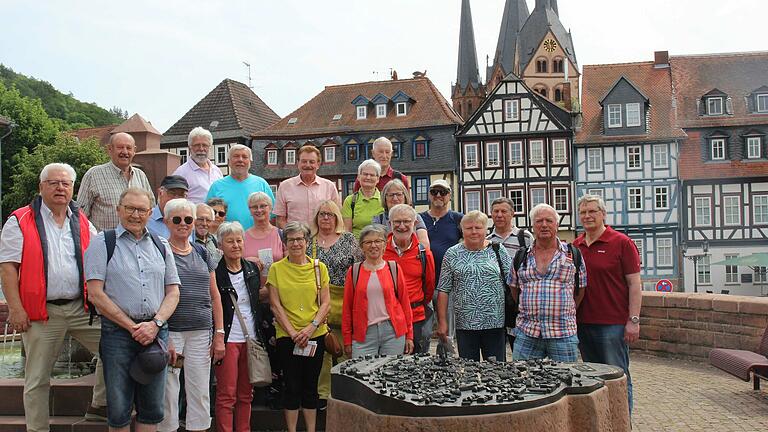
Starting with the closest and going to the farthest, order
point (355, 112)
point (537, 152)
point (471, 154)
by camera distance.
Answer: point (537, 152) → point (471, 154) → point (355, 112)

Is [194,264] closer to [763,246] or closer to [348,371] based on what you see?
[348,371]

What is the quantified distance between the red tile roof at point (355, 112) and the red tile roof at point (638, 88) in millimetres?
5838

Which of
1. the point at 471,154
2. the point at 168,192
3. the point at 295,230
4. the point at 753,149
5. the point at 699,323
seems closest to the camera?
the point at 295,230

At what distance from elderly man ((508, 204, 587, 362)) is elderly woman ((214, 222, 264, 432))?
6.29 feet

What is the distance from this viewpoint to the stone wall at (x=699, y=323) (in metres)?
9.44

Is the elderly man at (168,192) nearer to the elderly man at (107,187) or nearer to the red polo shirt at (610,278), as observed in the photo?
the elderly man at (107,187)

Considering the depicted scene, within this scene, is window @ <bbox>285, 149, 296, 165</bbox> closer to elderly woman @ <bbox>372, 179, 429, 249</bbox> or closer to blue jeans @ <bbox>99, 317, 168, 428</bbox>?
elderly woman @ <bbox>372, 179, 429, 249</bbox>

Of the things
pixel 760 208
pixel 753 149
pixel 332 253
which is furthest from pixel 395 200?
pixel 753 149

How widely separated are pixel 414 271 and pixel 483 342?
755mm

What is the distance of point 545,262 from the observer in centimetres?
579

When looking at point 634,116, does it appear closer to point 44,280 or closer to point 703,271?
point 703,271

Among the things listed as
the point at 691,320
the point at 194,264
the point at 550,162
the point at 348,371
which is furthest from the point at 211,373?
the point at 550,162

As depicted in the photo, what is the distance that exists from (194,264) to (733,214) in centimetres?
3202

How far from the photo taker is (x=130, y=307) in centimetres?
484
